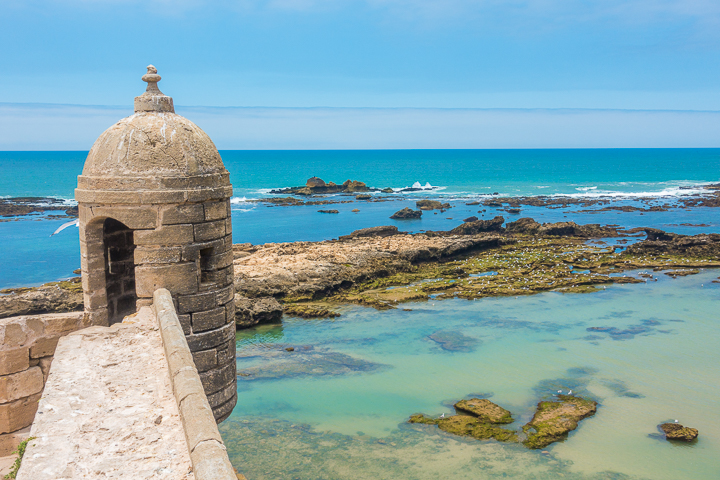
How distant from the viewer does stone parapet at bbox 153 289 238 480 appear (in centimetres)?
345

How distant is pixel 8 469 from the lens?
618 centimetres

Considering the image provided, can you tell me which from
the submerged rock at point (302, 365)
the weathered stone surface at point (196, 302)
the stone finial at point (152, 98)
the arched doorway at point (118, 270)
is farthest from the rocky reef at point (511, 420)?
the stone finial at point (152, 98)

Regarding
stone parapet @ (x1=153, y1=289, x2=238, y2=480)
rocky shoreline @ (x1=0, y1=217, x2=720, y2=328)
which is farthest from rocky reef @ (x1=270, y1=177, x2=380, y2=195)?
stone parapet @ (x1=153, y1=289, x2=238, y2=480)

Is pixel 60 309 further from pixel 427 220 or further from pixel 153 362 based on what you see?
pixel 427 220

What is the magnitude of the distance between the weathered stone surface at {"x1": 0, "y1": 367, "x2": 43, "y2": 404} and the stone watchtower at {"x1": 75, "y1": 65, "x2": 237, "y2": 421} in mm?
911

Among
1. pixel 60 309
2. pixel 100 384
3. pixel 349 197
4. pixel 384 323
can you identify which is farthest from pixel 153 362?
pixel 349 197

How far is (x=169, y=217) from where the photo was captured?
6.77 m

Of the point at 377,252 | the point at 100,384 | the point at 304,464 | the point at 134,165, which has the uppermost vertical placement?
the point at 134,165

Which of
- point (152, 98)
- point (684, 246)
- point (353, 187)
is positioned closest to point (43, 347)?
point (152, 98)

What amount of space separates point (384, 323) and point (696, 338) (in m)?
10.7

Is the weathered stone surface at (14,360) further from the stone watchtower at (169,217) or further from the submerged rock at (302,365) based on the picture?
the submerged rock at (302,365)

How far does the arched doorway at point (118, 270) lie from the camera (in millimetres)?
8312

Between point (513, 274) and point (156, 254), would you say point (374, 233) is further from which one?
point (156, 254)

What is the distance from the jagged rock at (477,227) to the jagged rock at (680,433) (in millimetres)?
26937
